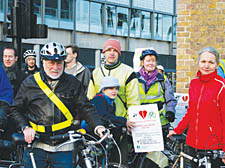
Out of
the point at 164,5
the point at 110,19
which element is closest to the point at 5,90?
the point at 110,19

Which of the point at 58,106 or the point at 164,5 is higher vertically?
the point at 164,5

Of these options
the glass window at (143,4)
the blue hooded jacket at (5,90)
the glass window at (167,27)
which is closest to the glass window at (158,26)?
the glass window at (167,27)

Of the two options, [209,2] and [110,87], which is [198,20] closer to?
[209,2]

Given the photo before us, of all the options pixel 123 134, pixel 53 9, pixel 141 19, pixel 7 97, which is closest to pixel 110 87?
pixel 123 134

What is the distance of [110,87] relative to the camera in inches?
259

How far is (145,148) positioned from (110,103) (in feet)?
2.42

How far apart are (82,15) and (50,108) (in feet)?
92.3

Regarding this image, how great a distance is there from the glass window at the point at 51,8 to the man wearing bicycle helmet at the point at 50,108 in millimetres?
25544

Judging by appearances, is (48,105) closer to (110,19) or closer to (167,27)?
(110,19)

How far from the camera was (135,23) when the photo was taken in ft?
123

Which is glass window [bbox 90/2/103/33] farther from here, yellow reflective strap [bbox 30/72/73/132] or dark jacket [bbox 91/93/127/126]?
yellow reflective strap [bbox 30/72/73/132]

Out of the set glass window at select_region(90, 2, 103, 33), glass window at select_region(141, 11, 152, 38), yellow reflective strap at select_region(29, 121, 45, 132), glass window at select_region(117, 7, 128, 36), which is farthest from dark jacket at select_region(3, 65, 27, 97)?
glass window at select_region(141, 11, 152, 38)

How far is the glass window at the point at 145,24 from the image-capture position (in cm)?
3825

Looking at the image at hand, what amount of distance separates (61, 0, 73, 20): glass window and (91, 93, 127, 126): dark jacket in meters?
25.2
